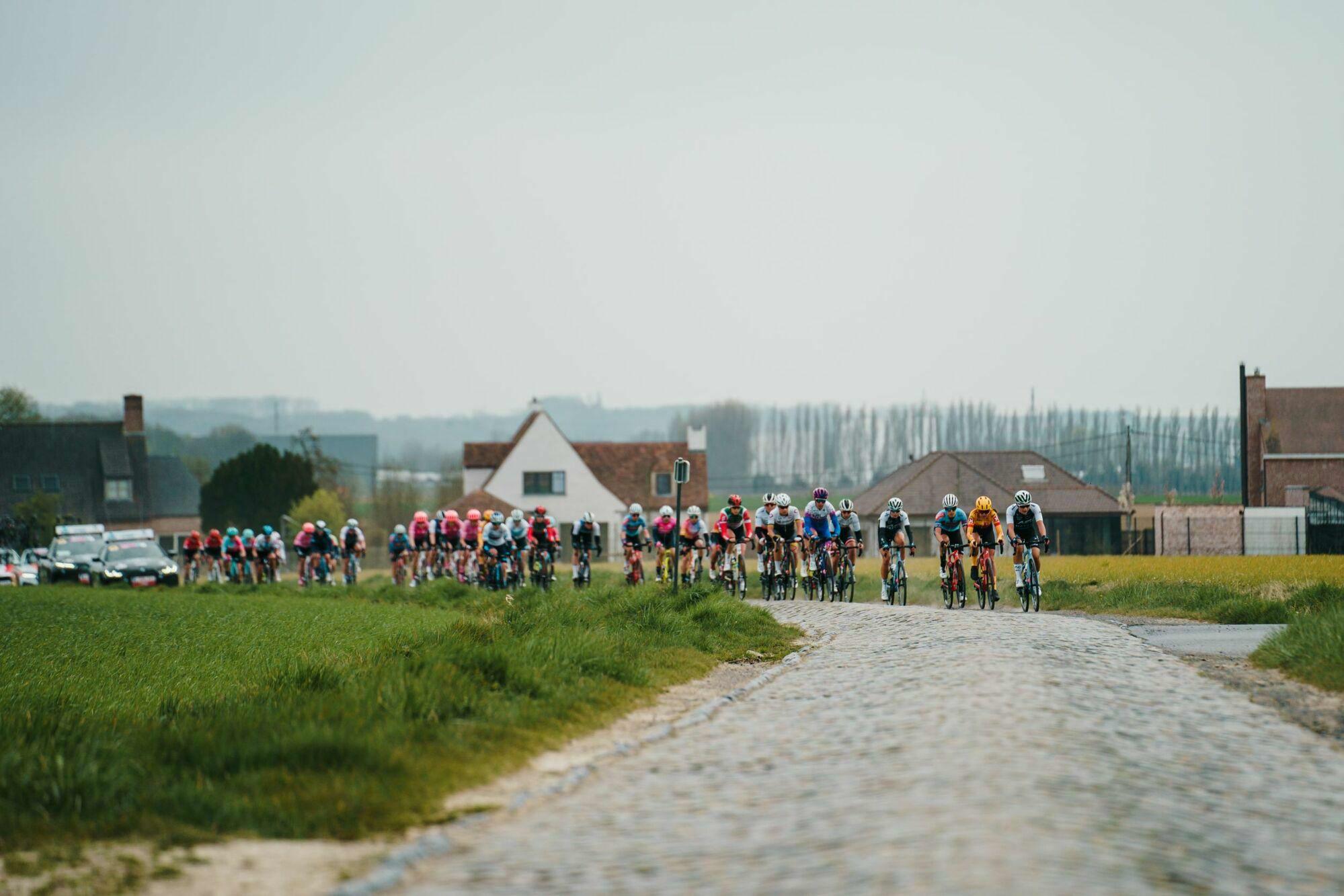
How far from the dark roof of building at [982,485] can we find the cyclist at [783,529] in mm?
41180

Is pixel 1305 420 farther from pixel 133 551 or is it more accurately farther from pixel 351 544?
pixel 133 551

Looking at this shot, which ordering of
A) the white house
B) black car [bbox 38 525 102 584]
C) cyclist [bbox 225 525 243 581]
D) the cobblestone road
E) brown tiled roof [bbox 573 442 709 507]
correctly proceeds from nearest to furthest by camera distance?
the cobblestone road
cyclist [bbox 225 525 243 581]
black car [bbox 38 525 102 584]
the white house
brown tiled roof [bbox 573 442 709 507]

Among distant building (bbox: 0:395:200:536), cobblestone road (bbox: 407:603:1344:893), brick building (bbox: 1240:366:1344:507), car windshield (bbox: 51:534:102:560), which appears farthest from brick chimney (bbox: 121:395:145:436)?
cobblestone road (bbox: 407:603:1344:893)

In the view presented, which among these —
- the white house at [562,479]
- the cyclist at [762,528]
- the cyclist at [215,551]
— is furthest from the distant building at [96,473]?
the cyclist at [762,528]

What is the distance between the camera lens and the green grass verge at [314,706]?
8.53 m

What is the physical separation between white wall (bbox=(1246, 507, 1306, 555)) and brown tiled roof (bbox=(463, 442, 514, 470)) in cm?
4171

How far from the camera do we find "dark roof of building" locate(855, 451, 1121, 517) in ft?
238

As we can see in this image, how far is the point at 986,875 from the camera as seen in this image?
20.4 ft

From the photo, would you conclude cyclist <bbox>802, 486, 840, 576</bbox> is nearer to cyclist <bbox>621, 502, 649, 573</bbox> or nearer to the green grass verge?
cyclist <bbox>621, 502, 649, 573</bbox>

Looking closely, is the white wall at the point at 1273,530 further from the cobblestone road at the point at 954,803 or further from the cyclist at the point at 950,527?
the cobblestone road at the point at 954,803

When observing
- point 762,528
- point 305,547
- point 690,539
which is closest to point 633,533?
point 690,539

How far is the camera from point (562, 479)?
8256cm

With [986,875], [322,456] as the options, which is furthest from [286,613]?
[322,456]

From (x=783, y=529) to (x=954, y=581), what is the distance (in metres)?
4.39
